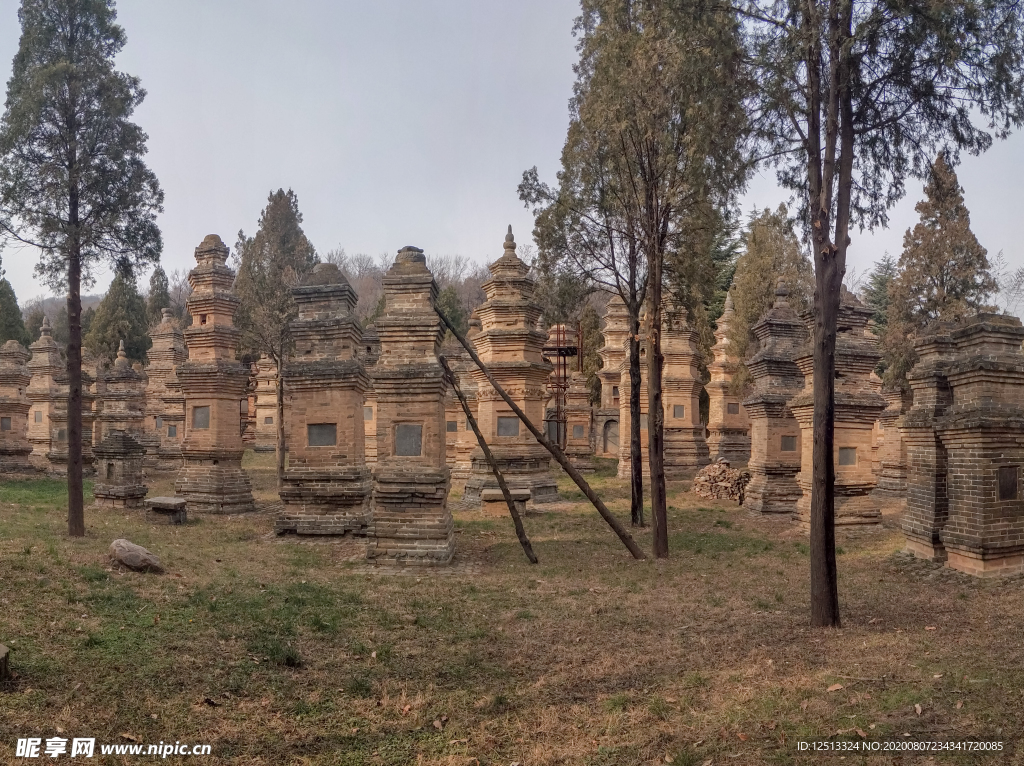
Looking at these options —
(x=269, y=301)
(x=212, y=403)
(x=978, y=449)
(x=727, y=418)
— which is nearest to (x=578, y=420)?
(x=727, y=418)

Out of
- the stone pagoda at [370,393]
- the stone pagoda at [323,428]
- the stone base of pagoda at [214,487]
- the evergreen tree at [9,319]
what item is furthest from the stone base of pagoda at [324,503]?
the evergreen tree at [9,319]

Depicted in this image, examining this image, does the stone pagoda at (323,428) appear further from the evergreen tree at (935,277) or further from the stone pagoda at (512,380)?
the evergreen tree at (935,277)

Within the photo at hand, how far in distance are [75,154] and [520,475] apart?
1280cm

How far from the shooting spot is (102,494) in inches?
679

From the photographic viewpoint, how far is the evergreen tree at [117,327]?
1841 inches

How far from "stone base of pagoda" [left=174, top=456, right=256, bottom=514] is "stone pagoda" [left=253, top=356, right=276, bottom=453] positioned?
21230 mm

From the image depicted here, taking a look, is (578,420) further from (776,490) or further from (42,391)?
(42,391)

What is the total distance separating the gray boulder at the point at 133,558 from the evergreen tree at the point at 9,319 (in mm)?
40852

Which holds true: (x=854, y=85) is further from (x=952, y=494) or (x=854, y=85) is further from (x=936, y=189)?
(x=952, y=494)

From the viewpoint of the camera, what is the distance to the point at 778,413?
1811cm

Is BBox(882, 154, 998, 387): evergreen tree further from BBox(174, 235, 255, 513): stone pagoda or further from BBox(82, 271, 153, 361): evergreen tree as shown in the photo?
BBox(82, 271, 153, 361): evergreen tree

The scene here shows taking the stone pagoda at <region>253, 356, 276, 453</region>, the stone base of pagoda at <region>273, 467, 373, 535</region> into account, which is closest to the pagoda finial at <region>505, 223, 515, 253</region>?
→ the stone base of pagoda at <region>273, 467, 373, 535</region>

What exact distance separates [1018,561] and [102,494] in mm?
17951

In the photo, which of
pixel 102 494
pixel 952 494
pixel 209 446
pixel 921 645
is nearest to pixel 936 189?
pixel 952 494
